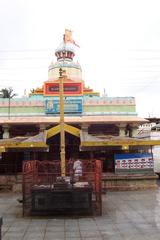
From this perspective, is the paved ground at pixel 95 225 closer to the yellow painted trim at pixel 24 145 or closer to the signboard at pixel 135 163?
the yellow painted trim at pixel 24 145

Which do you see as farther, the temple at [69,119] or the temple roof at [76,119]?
the temple roof at [76,119]

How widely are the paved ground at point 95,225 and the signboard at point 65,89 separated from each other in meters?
12.8

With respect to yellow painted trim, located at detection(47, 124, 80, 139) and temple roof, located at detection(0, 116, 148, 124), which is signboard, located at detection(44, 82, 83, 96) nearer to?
temple roof, located at detection(0, 116, 148, 124)

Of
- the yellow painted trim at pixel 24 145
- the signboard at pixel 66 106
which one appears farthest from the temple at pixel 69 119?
the yellow painted trim at pixel 24 145

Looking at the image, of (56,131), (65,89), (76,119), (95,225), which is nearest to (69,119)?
(76,119)

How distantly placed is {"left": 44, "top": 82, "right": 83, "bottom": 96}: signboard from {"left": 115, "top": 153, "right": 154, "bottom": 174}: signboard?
24.2ft

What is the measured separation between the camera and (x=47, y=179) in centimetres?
1410

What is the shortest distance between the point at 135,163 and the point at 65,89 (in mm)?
8482

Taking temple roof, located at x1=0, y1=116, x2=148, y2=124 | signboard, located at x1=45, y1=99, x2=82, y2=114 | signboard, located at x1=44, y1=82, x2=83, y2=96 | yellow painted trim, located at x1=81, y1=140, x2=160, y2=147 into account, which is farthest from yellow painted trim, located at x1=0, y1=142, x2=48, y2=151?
signboard, located at x1=44, y1=82, x2=83, y2=96

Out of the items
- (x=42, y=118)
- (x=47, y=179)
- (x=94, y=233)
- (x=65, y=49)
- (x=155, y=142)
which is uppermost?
(x=65, y=49)

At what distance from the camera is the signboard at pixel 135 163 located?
789 inches

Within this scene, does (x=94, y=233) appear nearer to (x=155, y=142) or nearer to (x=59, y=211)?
(x=59, y=211)

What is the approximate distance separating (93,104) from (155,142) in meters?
6.83

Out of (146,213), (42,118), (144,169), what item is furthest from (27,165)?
(42,118)
